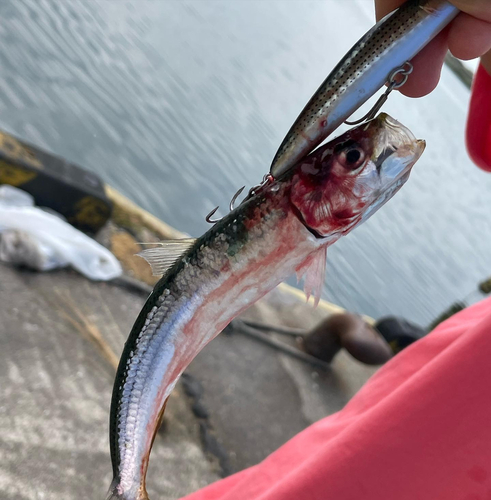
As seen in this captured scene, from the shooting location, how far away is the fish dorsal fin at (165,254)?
1.38 metres

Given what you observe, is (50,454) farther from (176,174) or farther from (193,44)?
(193,44)

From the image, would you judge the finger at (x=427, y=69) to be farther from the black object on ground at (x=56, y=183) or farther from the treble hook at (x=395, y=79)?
the black object on ground at (x=56, y=183)

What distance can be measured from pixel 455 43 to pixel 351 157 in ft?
1.52

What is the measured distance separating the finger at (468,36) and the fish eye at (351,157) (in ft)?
1.42

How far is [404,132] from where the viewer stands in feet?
3.82

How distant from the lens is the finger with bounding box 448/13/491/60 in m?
1.20

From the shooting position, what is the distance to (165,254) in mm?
1405

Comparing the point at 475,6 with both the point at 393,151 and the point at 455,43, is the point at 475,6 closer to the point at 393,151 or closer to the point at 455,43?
the point at 455,43

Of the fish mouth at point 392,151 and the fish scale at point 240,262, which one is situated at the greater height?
the fish mouth at point 392,151

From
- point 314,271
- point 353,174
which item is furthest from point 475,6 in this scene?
point 314,271

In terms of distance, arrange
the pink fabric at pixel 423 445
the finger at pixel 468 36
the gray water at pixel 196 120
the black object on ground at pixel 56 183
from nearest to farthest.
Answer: the finger at pixel 468 36
the pink fabric at pixel 423 445
the black object on ground at pixel 56 183
the gray water at pixel 196 120

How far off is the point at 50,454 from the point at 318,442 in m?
1.95

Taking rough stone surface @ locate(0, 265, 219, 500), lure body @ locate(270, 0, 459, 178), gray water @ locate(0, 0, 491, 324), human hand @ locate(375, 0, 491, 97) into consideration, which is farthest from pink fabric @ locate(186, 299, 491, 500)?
gray water @ locate(0, 0, 491, 324)

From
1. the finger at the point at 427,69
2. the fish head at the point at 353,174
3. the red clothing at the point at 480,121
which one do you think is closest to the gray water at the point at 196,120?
the red clothing at the point at 480,121
